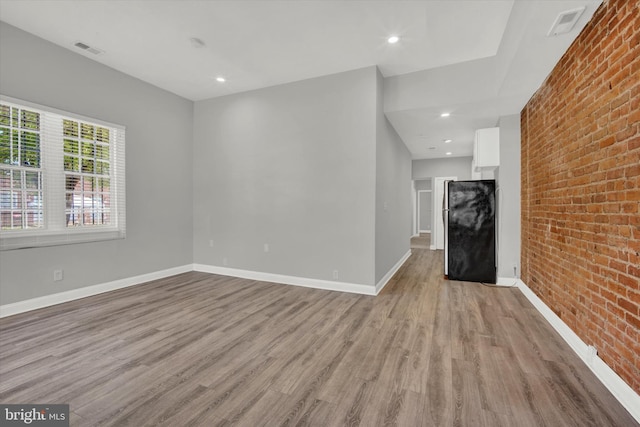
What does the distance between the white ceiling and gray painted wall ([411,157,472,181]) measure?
3.63 metres

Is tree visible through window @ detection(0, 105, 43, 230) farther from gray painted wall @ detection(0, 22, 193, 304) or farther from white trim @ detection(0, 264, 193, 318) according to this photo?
white trim @ detection(0, 264, 193, 318)

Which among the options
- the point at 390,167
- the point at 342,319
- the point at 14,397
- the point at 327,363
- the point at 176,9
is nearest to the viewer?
the point at 14,397

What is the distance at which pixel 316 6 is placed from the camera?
2.65 m

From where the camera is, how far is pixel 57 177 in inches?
135

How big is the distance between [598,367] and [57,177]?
565 centimetres

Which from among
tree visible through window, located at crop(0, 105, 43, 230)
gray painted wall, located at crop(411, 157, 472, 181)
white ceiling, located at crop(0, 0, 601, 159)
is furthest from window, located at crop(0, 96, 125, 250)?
gray painted wall, located at crop(411, 157, 472, 181)

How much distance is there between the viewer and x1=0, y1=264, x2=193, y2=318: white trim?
3017mm

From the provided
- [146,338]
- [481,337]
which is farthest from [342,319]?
[146,338]

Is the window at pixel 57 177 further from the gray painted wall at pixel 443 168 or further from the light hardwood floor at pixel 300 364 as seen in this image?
the gray painted wall at pixel 443 168

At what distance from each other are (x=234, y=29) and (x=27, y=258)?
3.47m

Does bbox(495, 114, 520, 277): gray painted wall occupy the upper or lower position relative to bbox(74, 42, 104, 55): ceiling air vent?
lower

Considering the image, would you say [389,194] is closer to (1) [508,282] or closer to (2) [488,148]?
(2) [488,148]

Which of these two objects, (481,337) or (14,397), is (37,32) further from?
(481,337)

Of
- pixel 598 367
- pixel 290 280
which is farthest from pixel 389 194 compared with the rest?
pixel 598 367
